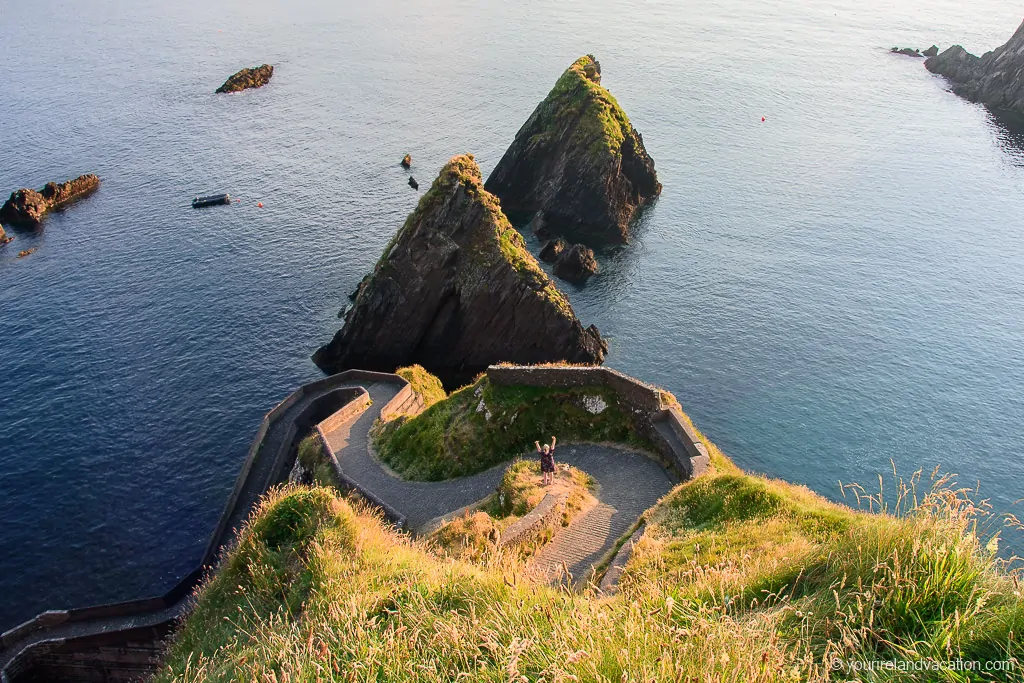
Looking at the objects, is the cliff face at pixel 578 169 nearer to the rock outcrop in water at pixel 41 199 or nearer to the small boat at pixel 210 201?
the small boat at pixel 210 201

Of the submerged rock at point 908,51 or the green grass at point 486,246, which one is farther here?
the submerged rock at point 908,51

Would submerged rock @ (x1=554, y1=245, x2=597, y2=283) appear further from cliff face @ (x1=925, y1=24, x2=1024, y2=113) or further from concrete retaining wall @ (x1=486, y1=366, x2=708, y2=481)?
cliff face @ (x1=925, y1=24, x2=1024, y2=113)

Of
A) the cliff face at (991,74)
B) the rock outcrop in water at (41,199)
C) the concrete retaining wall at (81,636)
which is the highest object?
the cliff face at (991,74)

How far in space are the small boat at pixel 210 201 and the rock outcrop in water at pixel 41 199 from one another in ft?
56.0

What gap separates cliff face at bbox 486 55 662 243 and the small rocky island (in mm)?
71135

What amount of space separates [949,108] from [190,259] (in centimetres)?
12377

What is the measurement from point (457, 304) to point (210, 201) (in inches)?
1884

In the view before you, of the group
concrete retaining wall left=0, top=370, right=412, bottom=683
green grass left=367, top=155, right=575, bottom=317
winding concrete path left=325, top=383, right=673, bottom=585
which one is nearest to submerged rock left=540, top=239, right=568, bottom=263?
green grass left=367, top=155, right=575, bottom=317

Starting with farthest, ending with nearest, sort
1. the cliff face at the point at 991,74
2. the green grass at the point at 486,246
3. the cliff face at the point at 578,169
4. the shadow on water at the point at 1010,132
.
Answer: the cliff face at the point at 991,74, the shadow on water at the point at 1010,132, the cliff face at the point at 578,169, the green grass at the point at 486,246

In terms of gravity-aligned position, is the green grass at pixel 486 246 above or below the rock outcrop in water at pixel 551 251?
above

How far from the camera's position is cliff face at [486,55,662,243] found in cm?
8406

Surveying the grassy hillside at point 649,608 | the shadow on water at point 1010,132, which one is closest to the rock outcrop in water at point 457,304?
the grassy hillside at point 649,608

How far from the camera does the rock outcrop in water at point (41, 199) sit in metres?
86.2

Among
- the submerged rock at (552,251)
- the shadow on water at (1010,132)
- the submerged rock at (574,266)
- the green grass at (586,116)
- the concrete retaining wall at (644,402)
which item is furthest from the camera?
the shadow on water at (1010,132)
